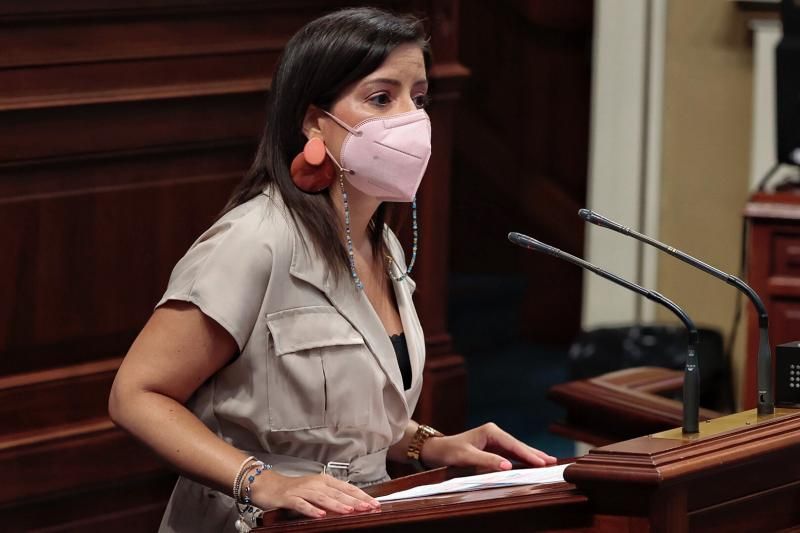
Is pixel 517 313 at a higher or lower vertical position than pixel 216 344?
lower

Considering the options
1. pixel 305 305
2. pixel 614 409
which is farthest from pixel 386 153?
pixel 614 409

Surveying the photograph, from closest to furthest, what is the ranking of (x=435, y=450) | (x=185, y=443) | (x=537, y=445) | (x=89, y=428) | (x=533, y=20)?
1. (x=185, y=443)
2. (x=435, y=450)
3. (x=89, y=428)
4. (x=537, y=445)
5. (x=533, y=20)

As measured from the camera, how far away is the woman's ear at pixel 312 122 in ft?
6.98

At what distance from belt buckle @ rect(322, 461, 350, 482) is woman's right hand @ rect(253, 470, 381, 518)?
0.80 feet

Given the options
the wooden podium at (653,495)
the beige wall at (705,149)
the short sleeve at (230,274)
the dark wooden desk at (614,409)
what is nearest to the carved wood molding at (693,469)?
the wooden podium at (653,495)

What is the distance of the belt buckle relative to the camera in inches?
82.3

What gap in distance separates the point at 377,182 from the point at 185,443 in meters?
0.50

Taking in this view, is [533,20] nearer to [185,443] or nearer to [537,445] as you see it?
[537,445]

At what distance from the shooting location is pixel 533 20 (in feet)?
18.4

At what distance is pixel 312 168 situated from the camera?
6.89 feet

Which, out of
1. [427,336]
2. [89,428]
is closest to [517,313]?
[427,336]

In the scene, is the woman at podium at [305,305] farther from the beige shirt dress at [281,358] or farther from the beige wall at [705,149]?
the beige wall at [705,149]

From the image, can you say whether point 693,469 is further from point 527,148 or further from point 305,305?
point 527,148

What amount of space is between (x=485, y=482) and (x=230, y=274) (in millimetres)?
480
